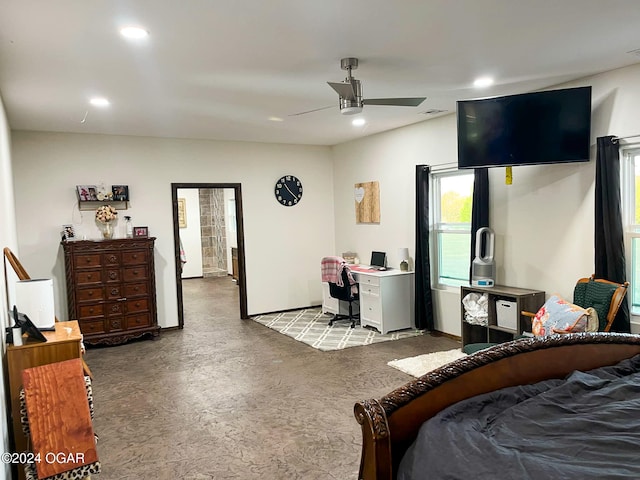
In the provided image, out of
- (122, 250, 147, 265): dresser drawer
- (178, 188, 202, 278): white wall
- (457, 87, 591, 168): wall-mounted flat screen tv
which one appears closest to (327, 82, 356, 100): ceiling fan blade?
(457, 87, 591, 168): wall-mounted flat screen tv

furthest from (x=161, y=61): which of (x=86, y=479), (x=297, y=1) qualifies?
(x=86, y=479)

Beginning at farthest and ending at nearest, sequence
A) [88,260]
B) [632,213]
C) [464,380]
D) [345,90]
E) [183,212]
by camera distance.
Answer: [183,212] → [88,260] → [632,213] → [345,90] → [464,380]

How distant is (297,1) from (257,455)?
2749 millimetres

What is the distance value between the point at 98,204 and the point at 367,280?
3658 mm

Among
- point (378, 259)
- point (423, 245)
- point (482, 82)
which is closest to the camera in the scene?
point (482, 82)

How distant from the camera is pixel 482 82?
4309 millimetres

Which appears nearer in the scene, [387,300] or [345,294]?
[387,300]

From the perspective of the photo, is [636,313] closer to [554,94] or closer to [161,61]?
[554,94]

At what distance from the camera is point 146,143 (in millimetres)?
6523

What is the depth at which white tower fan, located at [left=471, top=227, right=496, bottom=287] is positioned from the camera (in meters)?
5.03

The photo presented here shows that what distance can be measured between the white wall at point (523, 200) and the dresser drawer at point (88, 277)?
3.71 meters

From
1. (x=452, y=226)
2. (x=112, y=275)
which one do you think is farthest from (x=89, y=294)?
(x=452, y=226)

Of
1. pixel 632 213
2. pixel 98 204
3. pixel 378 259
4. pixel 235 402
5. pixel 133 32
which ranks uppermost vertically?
pixel 133 32

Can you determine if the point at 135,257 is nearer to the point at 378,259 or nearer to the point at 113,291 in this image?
the point at 113,291
